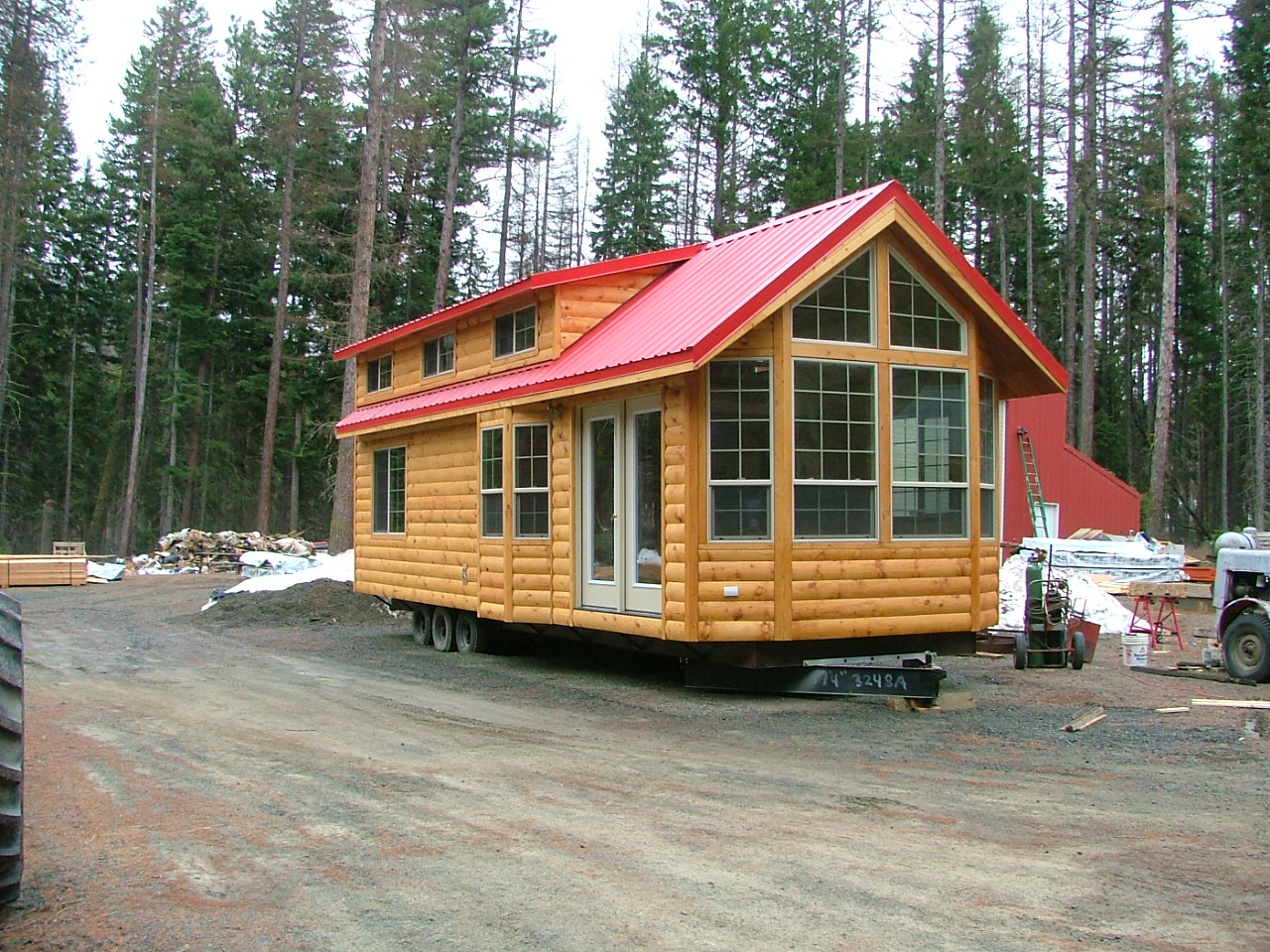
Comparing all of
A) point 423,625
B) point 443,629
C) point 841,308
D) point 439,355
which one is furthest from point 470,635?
point 841,308

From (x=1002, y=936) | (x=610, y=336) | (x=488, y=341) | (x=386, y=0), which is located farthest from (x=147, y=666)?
(x=386, y=0)

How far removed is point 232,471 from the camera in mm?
45719

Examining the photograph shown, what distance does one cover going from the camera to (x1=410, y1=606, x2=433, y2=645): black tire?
53.1 feet

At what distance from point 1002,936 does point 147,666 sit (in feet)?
38.0

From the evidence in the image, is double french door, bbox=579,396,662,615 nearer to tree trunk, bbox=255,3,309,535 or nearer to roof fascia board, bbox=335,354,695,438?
roof fascia board, bbox=335,354,695,438

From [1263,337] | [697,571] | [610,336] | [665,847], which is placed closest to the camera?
→ [665,847]

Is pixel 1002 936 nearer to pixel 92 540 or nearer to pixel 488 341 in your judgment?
pixel 488 341

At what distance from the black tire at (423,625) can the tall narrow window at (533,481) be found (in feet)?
12.2

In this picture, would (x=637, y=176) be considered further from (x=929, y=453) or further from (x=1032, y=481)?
(x=929, y=453)

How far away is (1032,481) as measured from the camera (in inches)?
1080

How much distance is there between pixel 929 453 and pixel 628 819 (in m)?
6.32

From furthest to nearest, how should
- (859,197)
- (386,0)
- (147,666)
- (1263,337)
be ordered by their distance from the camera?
1. (1263,337)
2. (386,0)
3. (147,666)
4. (859,197)

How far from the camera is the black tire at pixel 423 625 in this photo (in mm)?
16172

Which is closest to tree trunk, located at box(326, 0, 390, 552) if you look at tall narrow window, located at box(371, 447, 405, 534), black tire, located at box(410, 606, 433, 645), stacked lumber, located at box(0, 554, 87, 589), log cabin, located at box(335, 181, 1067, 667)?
tall narrow window, located at box(371, 447, 405, 534)
